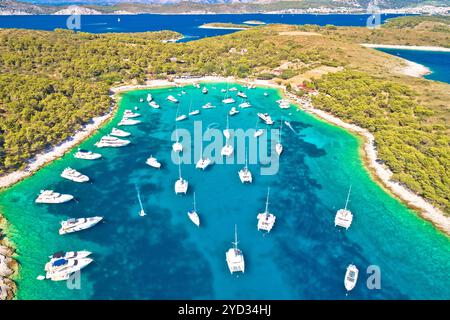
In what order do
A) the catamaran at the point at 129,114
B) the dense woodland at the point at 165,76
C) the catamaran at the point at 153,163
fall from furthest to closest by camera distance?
the catamaran at the point at 129,114 < the dense woodland at the point at 165,76 < the catamaran at the point at 153,163

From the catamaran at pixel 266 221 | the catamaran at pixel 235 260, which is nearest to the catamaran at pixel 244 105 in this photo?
the catamaran at pixel 266 221

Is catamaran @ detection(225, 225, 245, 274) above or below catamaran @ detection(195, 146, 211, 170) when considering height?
below

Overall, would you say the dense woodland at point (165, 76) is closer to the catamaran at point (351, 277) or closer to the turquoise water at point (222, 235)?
the turquoise water at point (222, 235)

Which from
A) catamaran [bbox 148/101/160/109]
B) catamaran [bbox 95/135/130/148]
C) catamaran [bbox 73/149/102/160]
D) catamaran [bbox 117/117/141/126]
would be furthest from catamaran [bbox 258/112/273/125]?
catamaran [bbox 73/149/102/160]

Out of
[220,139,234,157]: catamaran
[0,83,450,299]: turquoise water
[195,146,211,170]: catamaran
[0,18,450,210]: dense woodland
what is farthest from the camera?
[220,139,234,157]: catamaran

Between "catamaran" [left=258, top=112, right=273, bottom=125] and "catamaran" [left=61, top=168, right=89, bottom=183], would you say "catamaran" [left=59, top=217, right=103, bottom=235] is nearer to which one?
"catamaran" [left=61, top=168, right=89, bottom=183]

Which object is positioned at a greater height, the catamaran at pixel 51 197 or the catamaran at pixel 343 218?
the catamaran at pixel 51 197

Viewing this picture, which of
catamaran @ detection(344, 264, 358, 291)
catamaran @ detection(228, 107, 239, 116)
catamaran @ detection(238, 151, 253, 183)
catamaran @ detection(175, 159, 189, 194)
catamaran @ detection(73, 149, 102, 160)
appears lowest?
catamaran @ detection(344, 264, 358, 291)
